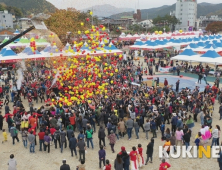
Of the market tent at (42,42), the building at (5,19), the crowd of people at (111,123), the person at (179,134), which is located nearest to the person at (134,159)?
the crowd of people at (111,123)

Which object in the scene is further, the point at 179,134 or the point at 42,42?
the point at 42,42

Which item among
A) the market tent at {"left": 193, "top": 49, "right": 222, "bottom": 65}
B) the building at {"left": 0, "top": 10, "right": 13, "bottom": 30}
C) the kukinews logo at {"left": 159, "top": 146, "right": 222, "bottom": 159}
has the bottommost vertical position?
the kukinews logo at {"left": 159, "top": 146, "right": 222, "bottom": 159}

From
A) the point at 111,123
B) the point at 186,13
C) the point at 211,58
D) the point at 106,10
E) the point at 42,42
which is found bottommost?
the point at 111,123

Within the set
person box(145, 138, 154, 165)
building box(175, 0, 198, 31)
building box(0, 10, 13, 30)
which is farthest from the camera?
building box(175, 0, 198, 31)

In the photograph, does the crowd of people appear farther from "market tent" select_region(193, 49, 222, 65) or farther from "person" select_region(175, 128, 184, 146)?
"market tent" select_region(193, 49, 222, 65)

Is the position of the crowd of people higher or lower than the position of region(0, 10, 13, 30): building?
lower

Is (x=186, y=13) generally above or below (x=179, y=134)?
above

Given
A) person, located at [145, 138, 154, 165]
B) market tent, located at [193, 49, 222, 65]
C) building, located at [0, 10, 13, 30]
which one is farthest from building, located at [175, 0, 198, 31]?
person, located at [145, 138, 154, 165]

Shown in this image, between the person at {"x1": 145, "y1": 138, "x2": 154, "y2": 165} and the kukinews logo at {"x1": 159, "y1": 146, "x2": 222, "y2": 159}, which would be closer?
the person at {"x1": 145, "y1": 138, "x2": 154, "y2": 165}

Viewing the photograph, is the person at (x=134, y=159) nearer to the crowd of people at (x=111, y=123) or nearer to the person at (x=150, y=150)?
the crowd of people at (x=111, y=123)

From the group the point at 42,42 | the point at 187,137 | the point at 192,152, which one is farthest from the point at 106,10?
the point at 42,42

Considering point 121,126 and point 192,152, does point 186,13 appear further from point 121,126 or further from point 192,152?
point 192,152

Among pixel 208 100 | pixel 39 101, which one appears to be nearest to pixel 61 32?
pixel 39 101

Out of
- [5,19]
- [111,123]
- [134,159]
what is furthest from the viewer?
[5,19]
